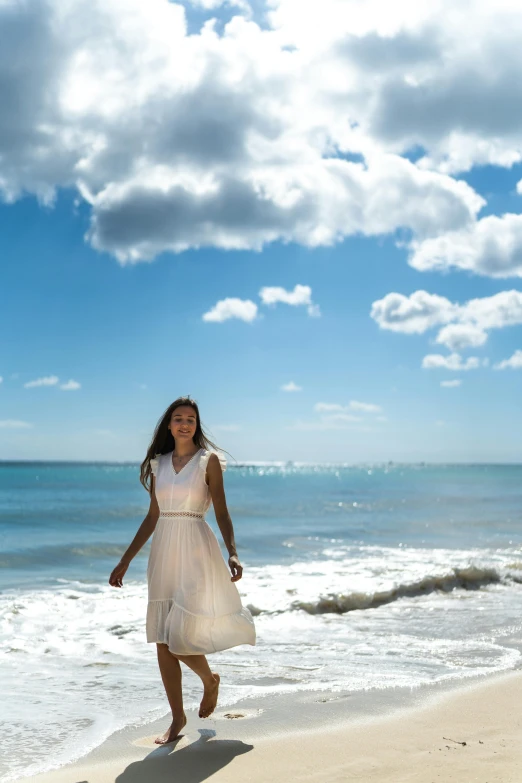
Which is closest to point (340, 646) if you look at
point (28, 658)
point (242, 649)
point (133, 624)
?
point (242, 649)

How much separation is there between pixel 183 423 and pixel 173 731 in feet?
6.56

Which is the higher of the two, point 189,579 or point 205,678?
point 189,579

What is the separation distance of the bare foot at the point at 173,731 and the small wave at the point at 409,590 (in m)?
5.19

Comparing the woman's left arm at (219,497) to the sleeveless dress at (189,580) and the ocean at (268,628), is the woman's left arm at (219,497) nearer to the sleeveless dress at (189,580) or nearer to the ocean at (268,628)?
the sleeveless dress at (189,580)

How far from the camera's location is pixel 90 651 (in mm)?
7465

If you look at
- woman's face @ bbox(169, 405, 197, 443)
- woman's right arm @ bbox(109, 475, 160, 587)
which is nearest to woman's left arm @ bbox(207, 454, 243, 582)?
woman's face @ bbox(169, 405, 197, 443)

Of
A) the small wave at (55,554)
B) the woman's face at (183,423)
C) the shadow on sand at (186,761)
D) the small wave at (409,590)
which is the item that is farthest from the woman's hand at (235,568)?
the small wave at (55,554)

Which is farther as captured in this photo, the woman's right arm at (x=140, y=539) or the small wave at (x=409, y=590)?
the small wave at (x=409, y=590)

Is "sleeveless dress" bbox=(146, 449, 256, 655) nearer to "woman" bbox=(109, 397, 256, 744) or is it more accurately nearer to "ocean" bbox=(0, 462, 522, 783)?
"woman" bbox=(109, 397, 256, 744)

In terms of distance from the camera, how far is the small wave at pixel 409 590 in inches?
396

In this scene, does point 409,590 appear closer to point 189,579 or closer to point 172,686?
point 172,686

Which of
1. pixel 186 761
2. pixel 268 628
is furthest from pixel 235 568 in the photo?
pixel 268 628

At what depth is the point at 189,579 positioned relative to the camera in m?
4.71

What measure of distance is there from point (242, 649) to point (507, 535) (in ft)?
50.9
